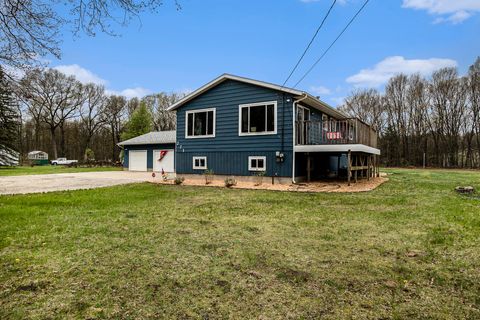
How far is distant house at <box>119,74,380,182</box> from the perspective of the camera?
12.4 meters

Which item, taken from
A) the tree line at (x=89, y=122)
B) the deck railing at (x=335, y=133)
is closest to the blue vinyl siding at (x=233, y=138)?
the deck railing at (x=335, y=133)

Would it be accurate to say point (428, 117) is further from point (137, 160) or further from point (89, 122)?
point (89, 122)

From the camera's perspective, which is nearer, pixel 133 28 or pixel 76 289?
pixel 76 289

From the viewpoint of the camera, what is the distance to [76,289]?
9.46 feet

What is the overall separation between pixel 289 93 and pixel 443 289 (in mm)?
10287

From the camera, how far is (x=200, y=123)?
15.1 m

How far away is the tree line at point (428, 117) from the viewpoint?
31719mm

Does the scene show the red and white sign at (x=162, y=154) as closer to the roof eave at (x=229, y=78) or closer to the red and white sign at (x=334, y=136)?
the roof eave at (x=229, y=78)

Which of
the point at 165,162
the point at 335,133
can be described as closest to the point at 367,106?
A: the point at 165,162

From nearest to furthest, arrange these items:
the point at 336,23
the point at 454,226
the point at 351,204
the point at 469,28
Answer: the point at 454,226 → the point at 336,23 → the point at 351,204 → the point at 469,28

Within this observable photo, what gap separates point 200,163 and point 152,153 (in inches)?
451

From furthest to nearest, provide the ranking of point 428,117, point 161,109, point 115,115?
point 115,115
point 161,109
point 428,117

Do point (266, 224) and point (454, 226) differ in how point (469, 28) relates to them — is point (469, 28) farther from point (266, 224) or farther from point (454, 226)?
point (266, 224)

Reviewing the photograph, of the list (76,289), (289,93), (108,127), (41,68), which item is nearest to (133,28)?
(41,68)
